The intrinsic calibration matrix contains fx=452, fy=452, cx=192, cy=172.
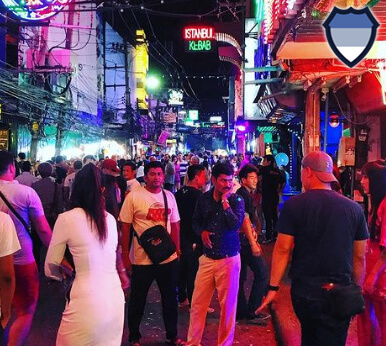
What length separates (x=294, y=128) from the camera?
61.0 feet

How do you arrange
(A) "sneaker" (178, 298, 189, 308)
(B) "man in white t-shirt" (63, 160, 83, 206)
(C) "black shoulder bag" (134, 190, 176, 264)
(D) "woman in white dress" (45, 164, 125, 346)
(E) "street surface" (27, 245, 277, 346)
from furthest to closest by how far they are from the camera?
(B) "man in white t-shirt" (63, 160, 83, 206) → (A) "sneaker" (178, 298, 189, 308) → (E) "street surface" (27, 245, 277, 346) → (C) "black shoulder bag" (134, 190, 176, 264) → (D) "woman in white dress" (45, 164, 125, 346)

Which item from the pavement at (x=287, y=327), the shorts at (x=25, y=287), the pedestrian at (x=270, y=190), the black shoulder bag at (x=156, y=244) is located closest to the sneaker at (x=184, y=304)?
the pavement at (x=287, y=327)

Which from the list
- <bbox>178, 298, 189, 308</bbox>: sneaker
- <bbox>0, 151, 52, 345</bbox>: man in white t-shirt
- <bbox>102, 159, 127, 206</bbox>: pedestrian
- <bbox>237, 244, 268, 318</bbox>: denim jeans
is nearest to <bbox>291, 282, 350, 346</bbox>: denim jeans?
<bbox>237, 244, 268, 318</bbox>: denim jeans

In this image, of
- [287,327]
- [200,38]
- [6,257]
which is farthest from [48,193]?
[200,38]

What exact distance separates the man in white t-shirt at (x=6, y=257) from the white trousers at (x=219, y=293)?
1.92 metres

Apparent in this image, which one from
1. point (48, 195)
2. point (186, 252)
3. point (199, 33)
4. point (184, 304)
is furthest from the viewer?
point (199, 33)

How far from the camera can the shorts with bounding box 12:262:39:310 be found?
4.36 m

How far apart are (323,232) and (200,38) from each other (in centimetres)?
2094

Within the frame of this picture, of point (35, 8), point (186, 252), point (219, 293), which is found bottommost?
point (219, 293)

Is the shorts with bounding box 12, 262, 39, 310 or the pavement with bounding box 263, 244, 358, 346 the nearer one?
the shorts with bounding box 12, 262, 39, 310

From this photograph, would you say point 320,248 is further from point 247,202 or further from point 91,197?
point 247,202

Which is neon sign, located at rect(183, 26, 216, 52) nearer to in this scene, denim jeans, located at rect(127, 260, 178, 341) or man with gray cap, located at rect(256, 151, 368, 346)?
denim jeans, located at rect(127, 260, 178, 341)

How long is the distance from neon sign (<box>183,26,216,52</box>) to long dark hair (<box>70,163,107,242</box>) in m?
20.7

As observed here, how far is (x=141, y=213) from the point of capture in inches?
185
